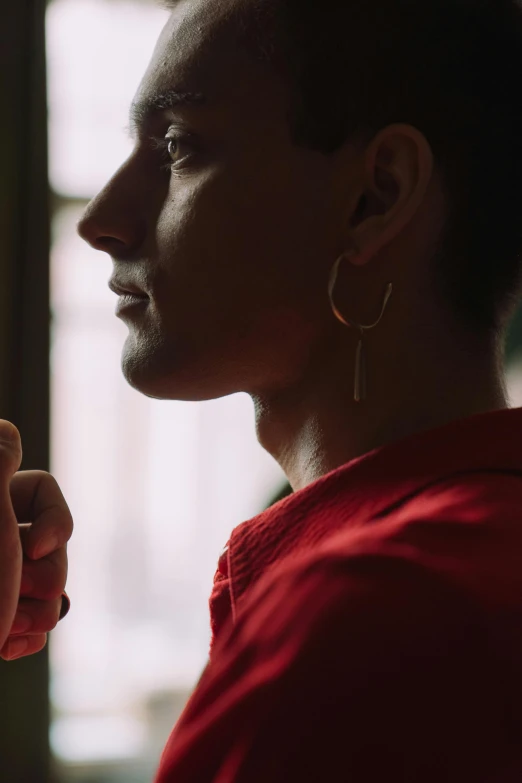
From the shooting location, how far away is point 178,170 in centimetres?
99

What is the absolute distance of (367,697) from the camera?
526mm

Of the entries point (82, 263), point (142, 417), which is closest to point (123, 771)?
point (142, 417)

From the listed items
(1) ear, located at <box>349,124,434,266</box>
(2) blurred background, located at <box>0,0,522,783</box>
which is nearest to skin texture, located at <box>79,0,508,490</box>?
(1) ear, located at <box>349,124,434,266</box>

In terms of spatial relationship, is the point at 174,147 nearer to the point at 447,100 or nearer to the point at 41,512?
the point at 447,100

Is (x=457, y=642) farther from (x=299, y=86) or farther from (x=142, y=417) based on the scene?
(x=142, y=417)

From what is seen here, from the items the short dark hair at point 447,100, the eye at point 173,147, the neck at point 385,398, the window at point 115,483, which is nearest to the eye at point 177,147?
the eye at point 173,147

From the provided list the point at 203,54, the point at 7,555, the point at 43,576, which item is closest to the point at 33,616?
the point at 43,576

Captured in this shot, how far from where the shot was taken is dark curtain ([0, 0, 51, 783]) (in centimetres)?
311

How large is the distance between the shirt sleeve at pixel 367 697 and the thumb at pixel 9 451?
348mm

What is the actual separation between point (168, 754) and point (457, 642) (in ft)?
0.63

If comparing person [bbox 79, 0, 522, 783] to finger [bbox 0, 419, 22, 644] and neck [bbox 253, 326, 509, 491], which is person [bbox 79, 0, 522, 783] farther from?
finger [bbox 0, 419, 22, 644]

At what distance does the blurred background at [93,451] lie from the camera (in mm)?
3137

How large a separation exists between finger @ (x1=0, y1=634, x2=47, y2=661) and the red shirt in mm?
476

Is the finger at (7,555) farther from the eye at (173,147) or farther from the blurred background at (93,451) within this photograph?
the blurred background at (93,451)
